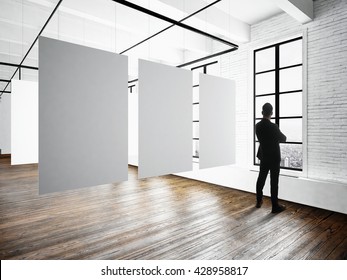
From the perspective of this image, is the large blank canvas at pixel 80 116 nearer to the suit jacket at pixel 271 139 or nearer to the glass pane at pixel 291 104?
the suit jacket at pixel 271 139

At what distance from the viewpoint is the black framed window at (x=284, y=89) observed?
509cm

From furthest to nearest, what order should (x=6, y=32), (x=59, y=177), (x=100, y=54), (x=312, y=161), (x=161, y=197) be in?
(x=6, y=32)
(x=161, y=197)
(x=312, y=161)
(x=100, y=54)
(x=59, y=177)

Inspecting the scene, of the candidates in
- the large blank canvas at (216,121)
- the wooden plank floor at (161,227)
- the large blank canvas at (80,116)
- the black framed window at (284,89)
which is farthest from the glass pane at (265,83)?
the large blank canvas at (80,116)

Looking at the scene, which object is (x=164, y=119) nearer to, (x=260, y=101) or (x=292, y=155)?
(x=260, y=101)

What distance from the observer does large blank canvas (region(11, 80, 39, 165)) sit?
→ 444 centimetres

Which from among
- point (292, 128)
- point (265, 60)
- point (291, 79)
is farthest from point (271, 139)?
point (265, 60)

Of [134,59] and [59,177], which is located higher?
[134,59]

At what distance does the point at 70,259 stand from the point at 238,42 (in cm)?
595

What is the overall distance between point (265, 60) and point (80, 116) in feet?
15.6

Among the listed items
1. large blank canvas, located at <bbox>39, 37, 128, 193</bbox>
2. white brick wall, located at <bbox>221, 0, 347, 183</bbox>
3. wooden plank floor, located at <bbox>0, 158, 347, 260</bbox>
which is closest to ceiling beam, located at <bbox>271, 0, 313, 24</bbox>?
white brick wall, located at <bbox>221, 0, 347, 183</bbox>

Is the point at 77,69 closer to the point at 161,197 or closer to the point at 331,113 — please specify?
the point at 161,197

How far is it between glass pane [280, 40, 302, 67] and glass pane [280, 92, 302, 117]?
28.8 inches

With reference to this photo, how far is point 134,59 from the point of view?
27.0 ft

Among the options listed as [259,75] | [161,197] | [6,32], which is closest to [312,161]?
[259,75]
